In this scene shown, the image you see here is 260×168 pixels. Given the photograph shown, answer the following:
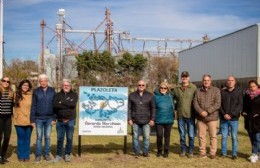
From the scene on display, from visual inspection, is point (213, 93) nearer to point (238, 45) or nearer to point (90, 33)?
point (238, 45)

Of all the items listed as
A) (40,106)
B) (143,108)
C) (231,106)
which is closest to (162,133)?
(143,108)

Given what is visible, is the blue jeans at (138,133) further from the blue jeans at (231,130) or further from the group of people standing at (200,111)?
the blue jeans at (231,130)

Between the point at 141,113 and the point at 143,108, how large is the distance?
0.13m

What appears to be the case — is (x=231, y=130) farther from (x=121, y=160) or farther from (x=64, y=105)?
(x=64, y=105)

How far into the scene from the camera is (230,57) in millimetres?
33031

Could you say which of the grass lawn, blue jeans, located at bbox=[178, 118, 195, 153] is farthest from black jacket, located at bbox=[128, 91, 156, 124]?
the grass lawn

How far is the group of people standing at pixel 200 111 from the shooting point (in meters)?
9.70

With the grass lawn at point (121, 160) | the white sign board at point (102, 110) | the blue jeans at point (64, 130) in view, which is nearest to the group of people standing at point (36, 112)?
the blue jeans at point (64, 130)

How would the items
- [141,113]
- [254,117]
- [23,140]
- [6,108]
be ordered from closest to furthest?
[6,108] < [23,140] < [254,117] < [141,113]

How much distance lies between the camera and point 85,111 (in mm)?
10430

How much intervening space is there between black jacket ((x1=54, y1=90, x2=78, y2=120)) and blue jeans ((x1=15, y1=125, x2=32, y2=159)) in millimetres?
742

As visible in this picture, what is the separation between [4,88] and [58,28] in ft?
204

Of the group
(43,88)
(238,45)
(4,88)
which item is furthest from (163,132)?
(238,45)

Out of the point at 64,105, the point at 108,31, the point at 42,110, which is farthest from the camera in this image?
the point at 108,31
